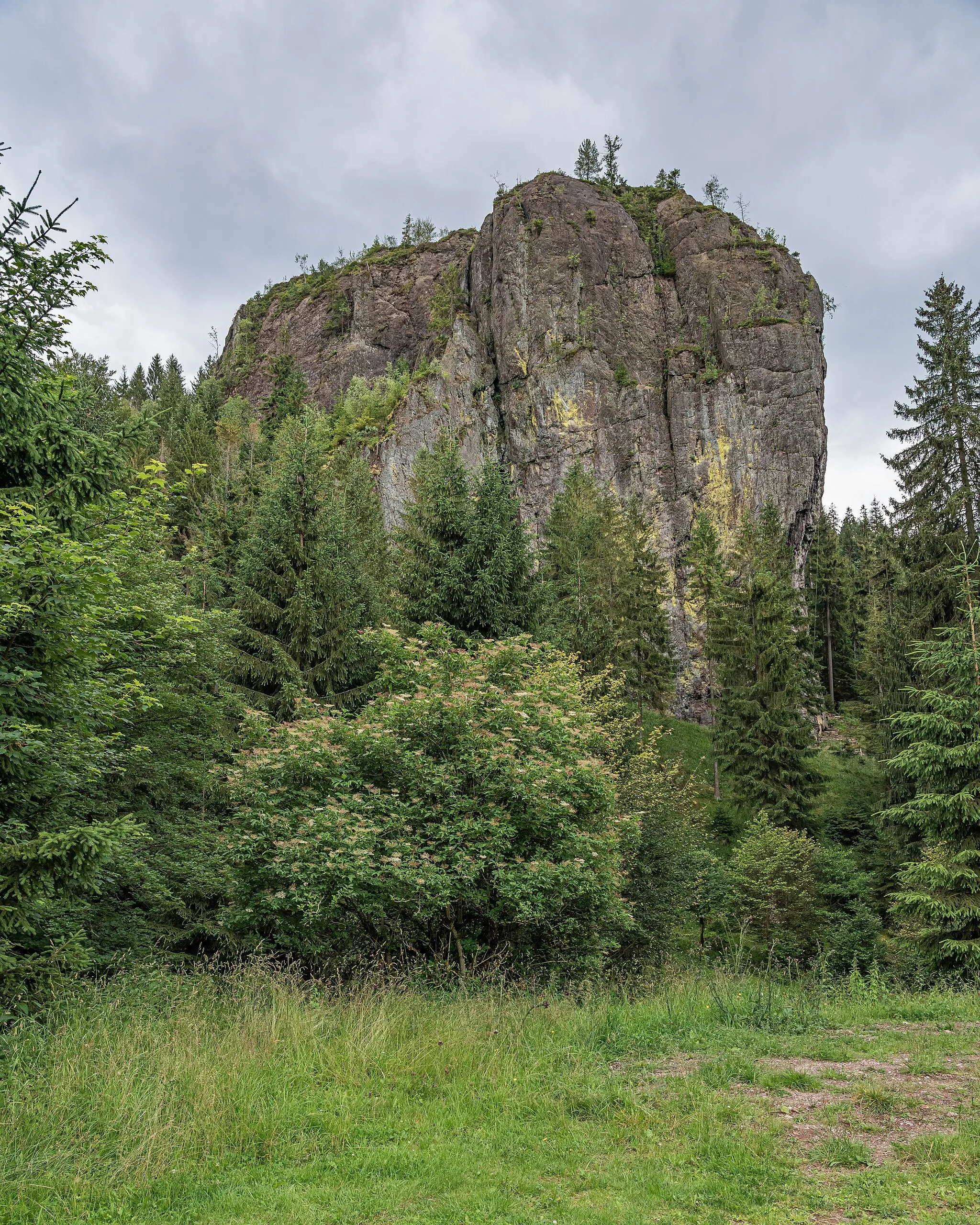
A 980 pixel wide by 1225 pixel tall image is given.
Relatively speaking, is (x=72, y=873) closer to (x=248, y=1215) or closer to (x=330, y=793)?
(x=248, y=1215)

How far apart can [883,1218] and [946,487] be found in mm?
22674

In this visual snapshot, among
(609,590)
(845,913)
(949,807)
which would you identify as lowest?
(845,913)

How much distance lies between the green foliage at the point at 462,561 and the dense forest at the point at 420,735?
8cm

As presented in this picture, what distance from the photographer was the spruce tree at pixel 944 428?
850 inches

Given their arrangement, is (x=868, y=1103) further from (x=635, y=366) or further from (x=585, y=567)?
(x=635, y=366)

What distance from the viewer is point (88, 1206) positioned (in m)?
3.78

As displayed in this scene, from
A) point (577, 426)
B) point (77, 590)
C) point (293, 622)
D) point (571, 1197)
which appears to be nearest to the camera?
point (571, 1197)

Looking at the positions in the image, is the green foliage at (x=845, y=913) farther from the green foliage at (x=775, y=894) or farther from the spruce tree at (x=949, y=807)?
the spruce tree at (x=949, y=807)

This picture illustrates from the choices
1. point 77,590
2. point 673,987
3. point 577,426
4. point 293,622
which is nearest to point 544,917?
point 673,987

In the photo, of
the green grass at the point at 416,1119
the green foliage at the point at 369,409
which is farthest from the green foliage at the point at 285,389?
the green grass at the point at 416,1119

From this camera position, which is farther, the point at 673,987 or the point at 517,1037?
the point at 673,987

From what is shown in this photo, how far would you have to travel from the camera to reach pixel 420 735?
Answer: 996 cm

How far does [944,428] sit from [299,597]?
19.8 meters

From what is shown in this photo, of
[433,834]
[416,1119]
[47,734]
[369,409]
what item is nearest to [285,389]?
[369,409]
